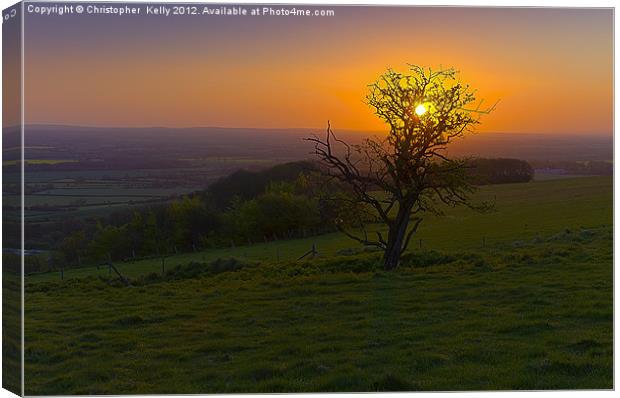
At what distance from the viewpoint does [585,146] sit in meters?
15.1

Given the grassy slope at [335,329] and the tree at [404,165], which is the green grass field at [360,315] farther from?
the tree at [404,165]

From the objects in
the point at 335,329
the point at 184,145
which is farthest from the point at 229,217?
the point at 335,329

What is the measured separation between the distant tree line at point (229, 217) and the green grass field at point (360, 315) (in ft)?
0.55

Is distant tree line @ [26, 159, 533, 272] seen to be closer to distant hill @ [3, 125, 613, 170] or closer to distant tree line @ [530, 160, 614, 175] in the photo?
distant hill @ [3, 125, 613, 170]

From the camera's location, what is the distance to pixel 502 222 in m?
15.0

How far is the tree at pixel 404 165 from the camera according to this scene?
14609mm

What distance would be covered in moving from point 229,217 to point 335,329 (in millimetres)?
1957

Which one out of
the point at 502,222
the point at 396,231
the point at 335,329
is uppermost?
the point at 502,222

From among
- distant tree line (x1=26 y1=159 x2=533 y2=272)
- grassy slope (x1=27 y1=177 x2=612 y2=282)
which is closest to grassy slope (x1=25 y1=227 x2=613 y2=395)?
grassy slope (x1=27 y1=177 x2=612 y2=282)

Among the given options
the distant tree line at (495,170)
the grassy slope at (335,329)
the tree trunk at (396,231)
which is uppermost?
the distant tree line at (495,170)

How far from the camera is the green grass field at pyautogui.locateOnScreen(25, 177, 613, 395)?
45.0 feet

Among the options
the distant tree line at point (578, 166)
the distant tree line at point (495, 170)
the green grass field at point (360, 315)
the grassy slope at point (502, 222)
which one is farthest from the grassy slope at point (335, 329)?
the distant tree line at point (495, 170)

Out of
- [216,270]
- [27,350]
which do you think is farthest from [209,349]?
[27,350]

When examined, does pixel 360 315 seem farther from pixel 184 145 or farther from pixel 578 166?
pixel 578 166
